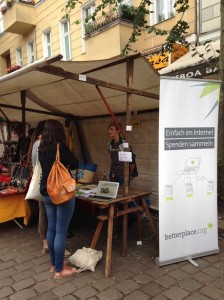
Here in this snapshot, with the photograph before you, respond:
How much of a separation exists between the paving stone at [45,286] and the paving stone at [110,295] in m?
0.50

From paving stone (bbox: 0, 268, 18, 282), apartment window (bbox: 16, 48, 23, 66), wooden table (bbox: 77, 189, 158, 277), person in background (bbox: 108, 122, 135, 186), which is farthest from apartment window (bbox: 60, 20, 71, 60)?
paving stone (bbox: 0, 268, 18, 282)

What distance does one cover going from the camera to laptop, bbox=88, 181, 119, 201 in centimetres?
366

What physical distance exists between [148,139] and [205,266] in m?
2.59

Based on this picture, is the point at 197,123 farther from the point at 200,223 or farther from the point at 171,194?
the point at 200,223

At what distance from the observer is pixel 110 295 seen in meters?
2.90

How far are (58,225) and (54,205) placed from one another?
0.21 m

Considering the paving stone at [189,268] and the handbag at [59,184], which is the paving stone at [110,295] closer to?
the paving stone at [189,268]

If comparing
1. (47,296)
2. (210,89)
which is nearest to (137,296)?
(47,296)

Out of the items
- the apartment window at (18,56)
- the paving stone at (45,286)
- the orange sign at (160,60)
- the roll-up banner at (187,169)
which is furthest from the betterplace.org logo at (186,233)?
the apartment window at (18,56)

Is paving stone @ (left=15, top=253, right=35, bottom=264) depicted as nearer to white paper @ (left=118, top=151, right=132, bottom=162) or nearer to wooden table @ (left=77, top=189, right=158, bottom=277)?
wooden table @ (left=77, top=189, right=158, bottom=277)

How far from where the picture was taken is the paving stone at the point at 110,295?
9.35ft

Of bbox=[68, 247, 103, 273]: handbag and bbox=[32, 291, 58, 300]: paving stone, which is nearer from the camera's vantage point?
bbox=[32, 291, 58, 300]: paving stone

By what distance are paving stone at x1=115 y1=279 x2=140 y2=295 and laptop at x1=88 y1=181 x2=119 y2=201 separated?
924mm

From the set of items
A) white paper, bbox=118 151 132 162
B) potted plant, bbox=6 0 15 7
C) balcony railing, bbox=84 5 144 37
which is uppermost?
potted plant, bbox=6 0 15 7
